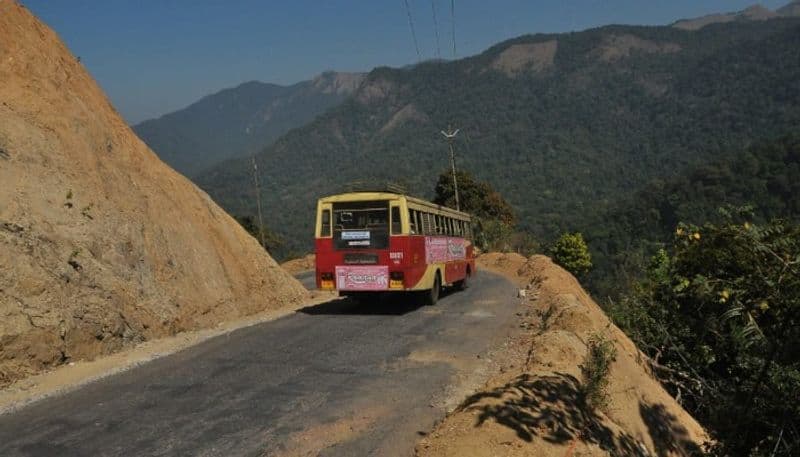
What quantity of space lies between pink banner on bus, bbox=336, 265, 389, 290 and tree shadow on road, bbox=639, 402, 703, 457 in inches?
319

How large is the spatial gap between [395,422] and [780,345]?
14.4ft

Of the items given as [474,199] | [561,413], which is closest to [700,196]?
[474,199]

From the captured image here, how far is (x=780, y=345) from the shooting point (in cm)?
488

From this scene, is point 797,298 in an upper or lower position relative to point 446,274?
upper

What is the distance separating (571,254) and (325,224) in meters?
52.7

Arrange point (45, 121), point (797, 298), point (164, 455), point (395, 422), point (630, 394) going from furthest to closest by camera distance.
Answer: point (45, 121) → point (630, 394) → point (395, 422) → point (164, 455) → point (797, 298)

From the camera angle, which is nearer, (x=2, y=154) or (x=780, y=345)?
(x=780, y=345)

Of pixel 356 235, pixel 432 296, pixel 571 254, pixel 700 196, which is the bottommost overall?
pixel 700 196

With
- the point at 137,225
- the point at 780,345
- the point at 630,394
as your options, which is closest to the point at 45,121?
the point at 137,225

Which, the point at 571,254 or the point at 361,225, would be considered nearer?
the point at 361,225

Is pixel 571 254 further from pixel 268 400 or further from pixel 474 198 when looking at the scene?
pixel 268 400

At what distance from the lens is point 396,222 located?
16.1 meters

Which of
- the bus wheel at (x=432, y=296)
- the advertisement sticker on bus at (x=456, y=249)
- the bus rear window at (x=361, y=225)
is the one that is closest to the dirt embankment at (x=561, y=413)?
the bus rear window at (x=361, y=225)

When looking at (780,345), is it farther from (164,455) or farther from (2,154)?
(2,154)
